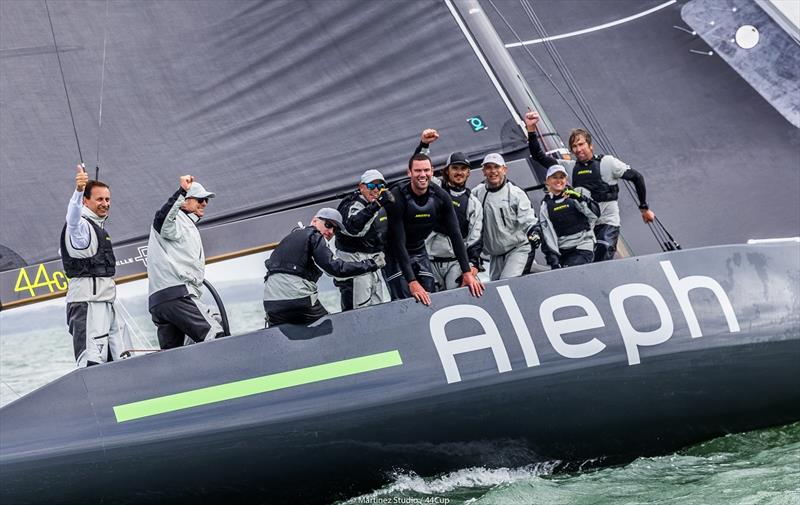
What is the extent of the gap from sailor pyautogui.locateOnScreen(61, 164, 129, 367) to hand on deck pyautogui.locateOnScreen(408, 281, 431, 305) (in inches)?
44.6

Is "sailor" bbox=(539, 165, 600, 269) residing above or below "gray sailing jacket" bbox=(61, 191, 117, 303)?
below

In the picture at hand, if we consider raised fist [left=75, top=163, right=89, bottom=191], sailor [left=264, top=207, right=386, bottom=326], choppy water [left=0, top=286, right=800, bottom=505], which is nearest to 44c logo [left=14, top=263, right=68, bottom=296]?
choppy water [left=0, top=286, right=800, bottom=505]

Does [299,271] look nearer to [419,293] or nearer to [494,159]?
[419,293]

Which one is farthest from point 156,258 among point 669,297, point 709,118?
point 709,118

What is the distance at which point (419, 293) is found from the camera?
4.32 metres

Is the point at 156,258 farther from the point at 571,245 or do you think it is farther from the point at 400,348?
the point at 571,245

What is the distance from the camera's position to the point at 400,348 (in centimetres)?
427

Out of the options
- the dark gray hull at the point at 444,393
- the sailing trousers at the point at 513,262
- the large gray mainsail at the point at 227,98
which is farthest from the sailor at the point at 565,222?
the large gray mainsail at the point at 227,98

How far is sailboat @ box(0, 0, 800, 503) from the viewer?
4.14 metres

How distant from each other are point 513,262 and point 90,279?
65.8 inches

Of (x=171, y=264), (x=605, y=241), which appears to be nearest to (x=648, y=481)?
(x=605, y=241)

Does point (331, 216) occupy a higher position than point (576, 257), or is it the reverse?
point (331, 216)

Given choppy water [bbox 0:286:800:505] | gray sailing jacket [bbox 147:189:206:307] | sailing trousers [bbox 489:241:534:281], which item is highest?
gray sailing jacket [bbox 147:189:206:307]

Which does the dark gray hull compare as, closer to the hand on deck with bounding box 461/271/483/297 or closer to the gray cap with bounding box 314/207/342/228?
the hand on deck with bounding box 461/271/483/297
